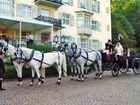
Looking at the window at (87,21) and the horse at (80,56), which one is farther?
the window at (87,21)

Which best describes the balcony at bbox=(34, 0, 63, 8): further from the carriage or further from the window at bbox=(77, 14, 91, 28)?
the carriage

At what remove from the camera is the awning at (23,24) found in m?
32.5

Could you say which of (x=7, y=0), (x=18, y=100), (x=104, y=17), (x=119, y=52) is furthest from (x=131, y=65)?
(x=104, y=17)

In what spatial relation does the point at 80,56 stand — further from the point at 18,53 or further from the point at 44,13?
the point at 44,13

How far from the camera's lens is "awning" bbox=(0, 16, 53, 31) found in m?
32.5

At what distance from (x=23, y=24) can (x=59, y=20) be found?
8.31 m

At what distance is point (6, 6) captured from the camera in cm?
3888

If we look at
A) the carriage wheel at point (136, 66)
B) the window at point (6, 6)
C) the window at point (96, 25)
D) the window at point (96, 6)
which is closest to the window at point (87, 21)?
the window at point (96, 25)

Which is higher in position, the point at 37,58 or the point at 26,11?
the point at 26,11

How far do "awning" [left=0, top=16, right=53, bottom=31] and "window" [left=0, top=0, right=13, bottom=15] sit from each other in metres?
1.96

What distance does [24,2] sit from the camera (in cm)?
4112

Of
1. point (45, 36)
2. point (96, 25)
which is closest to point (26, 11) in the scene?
point (45, 36)

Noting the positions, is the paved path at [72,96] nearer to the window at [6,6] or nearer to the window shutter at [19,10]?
the window at [6,6]

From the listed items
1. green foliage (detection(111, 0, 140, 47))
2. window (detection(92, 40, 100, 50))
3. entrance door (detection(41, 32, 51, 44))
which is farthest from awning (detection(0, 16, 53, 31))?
green foliage (detection(111, 0, 140, 47))
